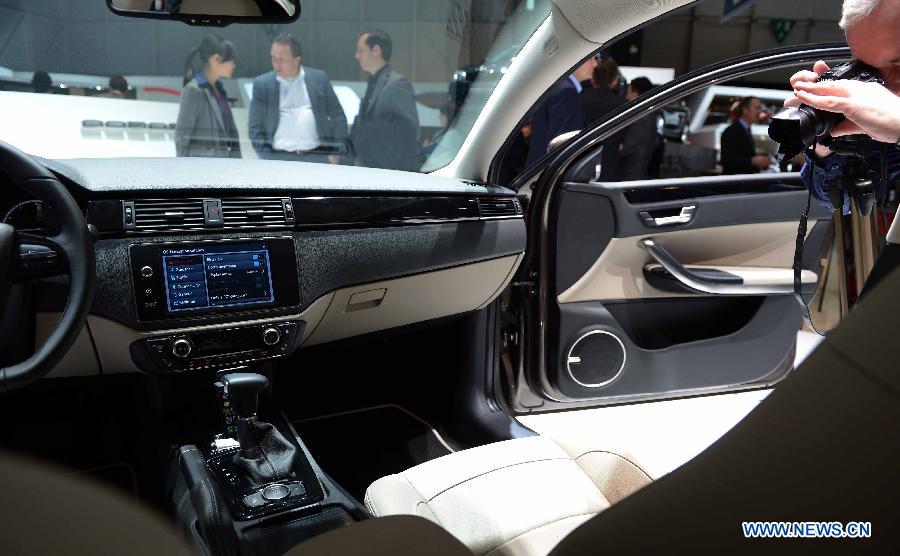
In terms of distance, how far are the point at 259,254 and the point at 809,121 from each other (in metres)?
1.26

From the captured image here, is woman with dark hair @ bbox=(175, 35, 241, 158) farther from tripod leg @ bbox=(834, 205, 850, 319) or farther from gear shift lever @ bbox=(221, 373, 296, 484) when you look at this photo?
tripod leg @ bbox=(834, 205, 850, 319)

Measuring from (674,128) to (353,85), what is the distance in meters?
3.79

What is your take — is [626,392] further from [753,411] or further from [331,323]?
[753,411]

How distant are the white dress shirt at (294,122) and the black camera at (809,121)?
7.80ft

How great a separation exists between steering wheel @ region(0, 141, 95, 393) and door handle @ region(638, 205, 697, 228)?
66.7 inches

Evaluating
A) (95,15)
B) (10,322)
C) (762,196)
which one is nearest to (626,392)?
(762,196)

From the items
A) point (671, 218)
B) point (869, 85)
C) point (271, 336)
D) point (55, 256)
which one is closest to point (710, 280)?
point (671, 218)

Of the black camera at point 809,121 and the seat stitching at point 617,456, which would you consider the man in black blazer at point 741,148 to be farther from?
the seat stitching at point 617,456

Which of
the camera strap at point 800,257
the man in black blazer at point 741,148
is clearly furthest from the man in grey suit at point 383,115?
the man in black blazer at point 741,148

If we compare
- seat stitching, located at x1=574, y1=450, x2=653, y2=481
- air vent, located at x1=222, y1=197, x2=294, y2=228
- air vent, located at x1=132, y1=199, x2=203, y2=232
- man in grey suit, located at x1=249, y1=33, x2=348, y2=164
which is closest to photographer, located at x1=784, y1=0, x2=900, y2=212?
seat stitching, located at x1=574, y1=450, x2=653, y2=481

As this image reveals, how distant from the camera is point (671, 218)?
8.28 ft

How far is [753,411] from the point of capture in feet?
1.63

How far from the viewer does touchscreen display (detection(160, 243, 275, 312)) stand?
71.2 inches

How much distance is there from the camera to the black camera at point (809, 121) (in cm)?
127
